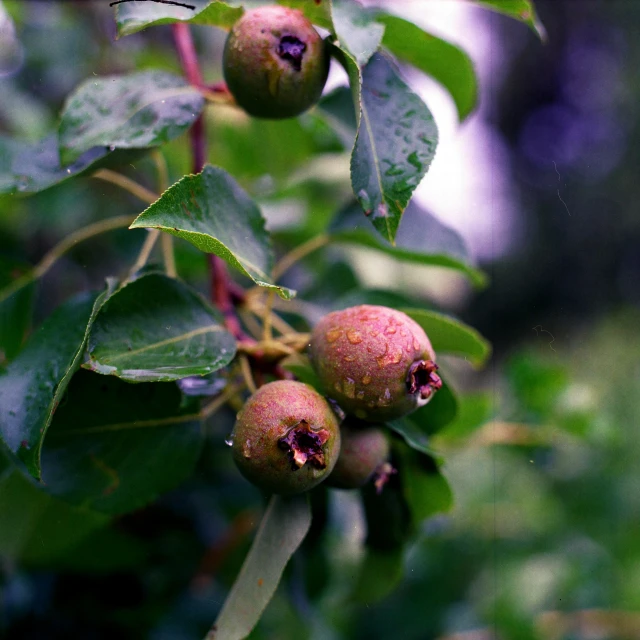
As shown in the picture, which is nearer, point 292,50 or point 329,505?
point 292,50

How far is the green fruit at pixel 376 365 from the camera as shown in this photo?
1.92 ft

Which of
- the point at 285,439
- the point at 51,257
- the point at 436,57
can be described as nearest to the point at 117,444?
the point at 285,439

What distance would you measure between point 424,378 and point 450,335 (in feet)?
0.58

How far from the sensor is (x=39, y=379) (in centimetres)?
63

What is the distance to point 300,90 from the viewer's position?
0.67 meters

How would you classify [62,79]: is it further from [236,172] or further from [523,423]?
[523,423]

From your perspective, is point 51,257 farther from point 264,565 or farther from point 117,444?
point 264,565

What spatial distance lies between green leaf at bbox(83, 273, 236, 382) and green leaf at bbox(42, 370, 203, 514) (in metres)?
0.07

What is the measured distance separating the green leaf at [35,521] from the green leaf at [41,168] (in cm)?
32

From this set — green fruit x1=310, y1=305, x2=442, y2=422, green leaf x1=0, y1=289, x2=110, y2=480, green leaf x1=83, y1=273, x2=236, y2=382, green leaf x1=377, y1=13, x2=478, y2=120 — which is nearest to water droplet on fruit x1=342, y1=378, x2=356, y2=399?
green fruit x1=310, y1=305, x2=442, y2=422

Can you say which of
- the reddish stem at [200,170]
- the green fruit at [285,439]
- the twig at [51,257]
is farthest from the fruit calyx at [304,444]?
the twig at [51,257]

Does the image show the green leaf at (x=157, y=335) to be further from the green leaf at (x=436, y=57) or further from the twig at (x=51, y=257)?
the green leaf at (x=436, y=57)

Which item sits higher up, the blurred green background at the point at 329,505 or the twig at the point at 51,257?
the twig at the point at 51,257

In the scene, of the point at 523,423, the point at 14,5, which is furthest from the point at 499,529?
the point at 14,5
